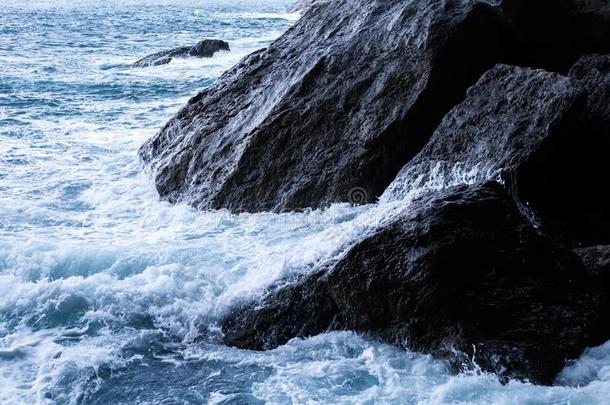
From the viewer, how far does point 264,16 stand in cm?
4362

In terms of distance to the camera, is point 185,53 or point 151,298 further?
point 185,53

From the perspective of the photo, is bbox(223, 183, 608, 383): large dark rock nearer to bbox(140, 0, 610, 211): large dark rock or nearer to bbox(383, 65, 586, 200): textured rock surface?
bbox(383, 65, 586, 200): textured rock surface

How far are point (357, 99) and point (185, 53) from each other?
15.1 meters

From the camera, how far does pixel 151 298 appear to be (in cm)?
590

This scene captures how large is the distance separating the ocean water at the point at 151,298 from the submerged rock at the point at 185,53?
897 centimetres

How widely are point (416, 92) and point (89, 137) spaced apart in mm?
6431

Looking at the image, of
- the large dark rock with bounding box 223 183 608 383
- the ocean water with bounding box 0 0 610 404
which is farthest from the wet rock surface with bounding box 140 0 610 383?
the ocean water with bounding box 0 0 610 404

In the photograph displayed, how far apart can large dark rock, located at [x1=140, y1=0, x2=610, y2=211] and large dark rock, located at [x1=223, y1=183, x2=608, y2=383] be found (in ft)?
6.63

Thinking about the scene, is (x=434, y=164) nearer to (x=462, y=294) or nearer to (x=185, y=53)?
(x=462, y=294)

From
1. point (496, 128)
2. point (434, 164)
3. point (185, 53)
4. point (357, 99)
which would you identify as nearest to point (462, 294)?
point (434, 164)

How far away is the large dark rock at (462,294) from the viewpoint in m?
4.70

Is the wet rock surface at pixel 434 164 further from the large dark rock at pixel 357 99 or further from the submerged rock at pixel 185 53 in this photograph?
the submerged rock at pixel 185 53

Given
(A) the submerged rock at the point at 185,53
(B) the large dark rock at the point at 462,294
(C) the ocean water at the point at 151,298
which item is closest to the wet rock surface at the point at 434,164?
(B) the large dark rock at the point at 462,294

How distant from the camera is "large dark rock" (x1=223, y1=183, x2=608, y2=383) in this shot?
15.4 feet
